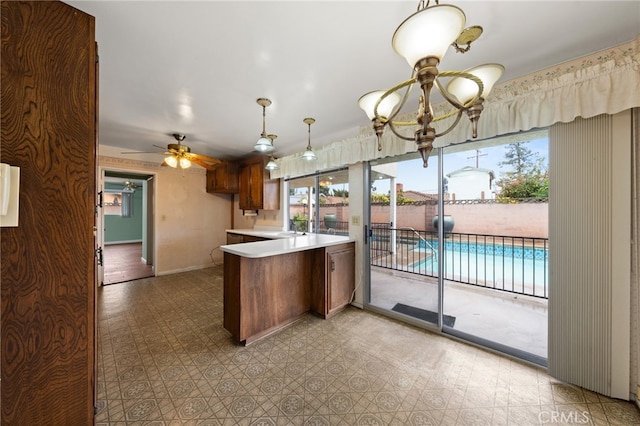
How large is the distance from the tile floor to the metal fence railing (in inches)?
56.0

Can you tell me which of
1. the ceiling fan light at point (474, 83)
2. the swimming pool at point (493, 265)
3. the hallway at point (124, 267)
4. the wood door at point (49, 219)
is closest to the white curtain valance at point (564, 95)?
the ceiling fan light at point (474, 83)

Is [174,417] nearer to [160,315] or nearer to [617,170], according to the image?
[160,315]

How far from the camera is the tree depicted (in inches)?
112

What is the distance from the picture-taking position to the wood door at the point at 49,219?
37.7 inches

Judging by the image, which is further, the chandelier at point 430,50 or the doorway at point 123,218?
the doorway at point 123,218

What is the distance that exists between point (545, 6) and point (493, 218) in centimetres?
308

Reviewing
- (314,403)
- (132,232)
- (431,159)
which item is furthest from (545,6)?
(132,232)

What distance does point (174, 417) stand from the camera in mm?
1389

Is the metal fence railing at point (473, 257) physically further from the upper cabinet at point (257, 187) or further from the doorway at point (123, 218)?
the doorway at point (123, 218)

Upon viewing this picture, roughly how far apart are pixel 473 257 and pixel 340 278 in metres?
2.65

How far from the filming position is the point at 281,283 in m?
2.47

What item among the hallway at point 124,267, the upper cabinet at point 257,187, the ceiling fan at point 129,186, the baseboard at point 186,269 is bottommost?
the hallway at point 124,267

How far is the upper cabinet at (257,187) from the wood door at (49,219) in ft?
10.3

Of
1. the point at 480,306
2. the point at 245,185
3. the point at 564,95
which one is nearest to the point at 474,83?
the point at 564,95
